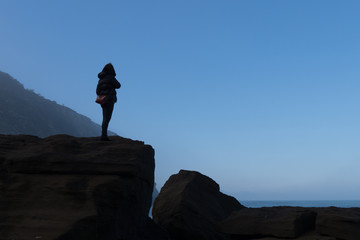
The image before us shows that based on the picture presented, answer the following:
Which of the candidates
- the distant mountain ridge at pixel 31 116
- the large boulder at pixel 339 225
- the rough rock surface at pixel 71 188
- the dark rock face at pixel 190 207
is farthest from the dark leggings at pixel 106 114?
the distant mountain ridge at pixel 31 116

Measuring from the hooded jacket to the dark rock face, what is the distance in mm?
5207

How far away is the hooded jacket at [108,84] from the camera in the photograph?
35.3 feet

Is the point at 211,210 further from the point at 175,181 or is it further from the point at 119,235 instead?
the point at 119,235

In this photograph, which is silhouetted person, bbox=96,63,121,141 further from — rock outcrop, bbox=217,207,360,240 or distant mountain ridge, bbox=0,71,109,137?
distant mountain ridge, bbox=0,71,109,137

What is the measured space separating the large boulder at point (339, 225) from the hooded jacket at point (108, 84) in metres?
7.69

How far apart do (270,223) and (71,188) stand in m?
6.70

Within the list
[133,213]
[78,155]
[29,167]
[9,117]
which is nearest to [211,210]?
[133,213]

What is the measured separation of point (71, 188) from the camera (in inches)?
337

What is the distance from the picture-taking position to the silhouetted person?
→ 10758 millimetres

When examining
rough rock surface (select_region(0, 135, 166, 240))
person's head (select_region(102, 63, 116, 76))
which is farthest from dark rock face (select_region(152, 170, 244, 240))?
person's head (select_region(102, 63, 116, 76))

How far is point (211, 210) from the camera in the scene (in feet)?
46.8

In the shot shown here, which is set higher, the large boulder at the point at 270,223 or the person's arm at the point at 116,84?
the person's arm at the point at 116,84

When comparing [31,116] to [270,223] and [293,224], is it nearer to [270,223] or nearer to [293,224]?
[270,223]

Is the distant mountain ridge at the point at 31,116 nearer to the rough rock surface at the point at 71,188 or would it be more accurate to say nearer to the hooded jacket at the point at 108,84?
the hooded jacket at the point at 108,84
